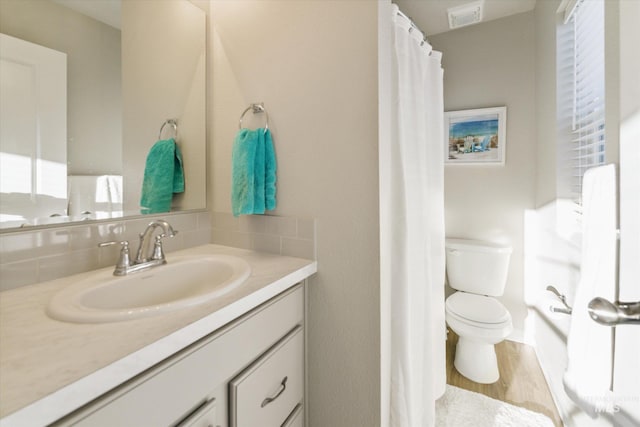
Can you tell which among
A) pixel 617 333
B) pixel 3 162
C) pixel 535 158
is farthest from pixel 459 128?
pixel 3 162

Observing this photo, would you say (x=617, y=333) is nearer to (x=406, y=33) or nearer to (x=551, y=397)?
(x=406, y=33)

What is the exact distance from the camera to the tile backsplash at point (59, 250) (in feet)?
2.59

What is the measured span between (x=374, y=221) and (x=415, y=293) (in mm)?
497

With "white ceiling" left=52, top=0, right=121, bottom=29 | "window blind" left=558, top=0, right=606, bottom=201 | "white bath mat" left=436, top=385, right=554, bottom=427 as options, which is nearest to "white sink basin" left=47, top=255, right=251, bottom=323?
"white ceiling" left=52, top=0, right=121, bottom=29

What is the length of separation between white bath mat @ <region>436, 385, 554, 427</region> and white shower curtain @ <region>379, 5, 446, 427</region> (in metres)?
0.14

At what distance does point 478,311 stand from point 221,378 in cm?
168

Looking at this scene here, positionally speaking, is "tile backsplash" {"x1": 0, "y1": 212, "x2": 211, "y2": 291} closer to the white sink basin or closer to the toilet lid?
the white sink basin

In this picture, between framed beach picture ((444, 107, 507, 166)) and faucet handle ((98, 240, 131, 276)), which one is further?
framed beach picture ((444, 107, 507, 166))

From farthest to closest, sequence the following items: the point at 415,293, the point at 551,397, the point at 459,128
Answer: the point at 459,128 < the point at 551,397 < the point at 415,293

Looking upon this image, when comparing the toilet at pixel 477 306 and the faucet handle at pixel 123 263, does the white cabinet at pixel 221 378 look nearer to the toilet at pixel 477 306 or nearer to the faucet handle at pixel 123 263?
the faucet handle at pixel 123 263

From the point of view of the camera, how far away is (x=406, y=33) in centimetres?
115

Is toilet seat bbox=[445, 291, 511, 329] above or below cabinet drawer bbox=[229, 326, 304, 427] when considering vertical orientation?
below

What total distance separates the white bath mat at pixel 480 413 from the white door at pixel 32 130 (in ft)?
6.41

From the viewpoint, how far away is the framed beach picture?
2.15m
